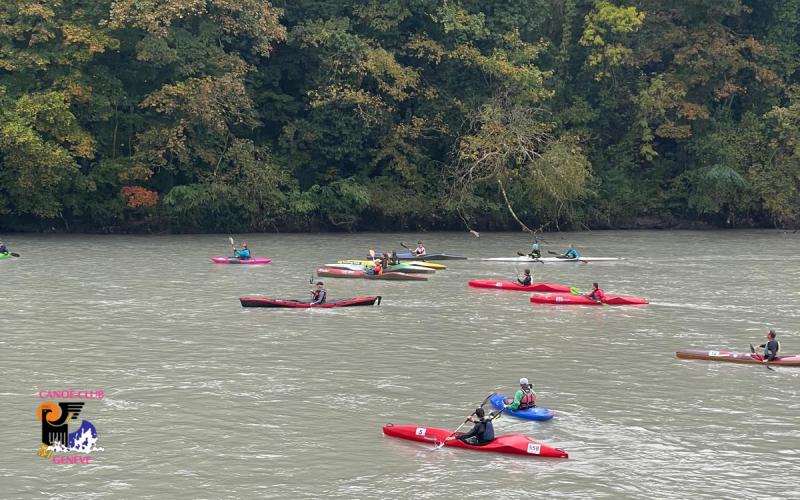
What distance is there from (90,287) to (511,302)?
48.1 feet

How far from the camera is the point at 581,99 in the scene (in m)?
68.2

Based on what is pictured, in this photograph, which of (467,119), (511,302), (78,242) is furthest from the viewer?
(467,119)

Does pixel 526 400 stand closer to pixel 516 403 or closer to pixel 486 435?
pixel 516 403

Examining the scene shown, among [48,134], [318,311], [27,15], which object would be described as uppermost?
[27,15]

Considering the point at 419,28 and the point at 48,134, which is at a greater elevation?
the point at 419,28

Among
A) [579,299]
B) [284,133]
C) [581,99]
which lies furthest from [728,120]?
[579,299]

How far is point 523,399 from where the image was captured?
73.4 ft

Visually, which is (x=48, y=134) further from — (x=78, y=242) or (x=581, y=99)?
(x=581, y=99)

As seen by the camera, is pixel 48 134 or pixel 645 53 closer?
pixel 48 134

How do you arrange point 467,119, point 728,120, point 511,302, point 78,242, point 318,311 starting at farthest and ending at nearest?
point 728,120 → point 467,119 → point 78,242 → point 511,302 → point 318,311

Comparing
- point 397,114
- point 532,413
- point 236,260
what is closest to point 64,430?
point 532,413

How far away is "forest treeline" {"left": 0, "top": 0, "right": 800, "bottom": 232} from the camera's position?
57.7 meters

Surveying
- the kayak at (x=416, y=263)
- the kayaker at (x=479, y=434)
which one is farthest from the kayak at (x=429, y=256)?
the kayaker at (x=479, y=434)

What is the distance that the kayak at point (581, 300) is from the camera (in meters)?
36.6
